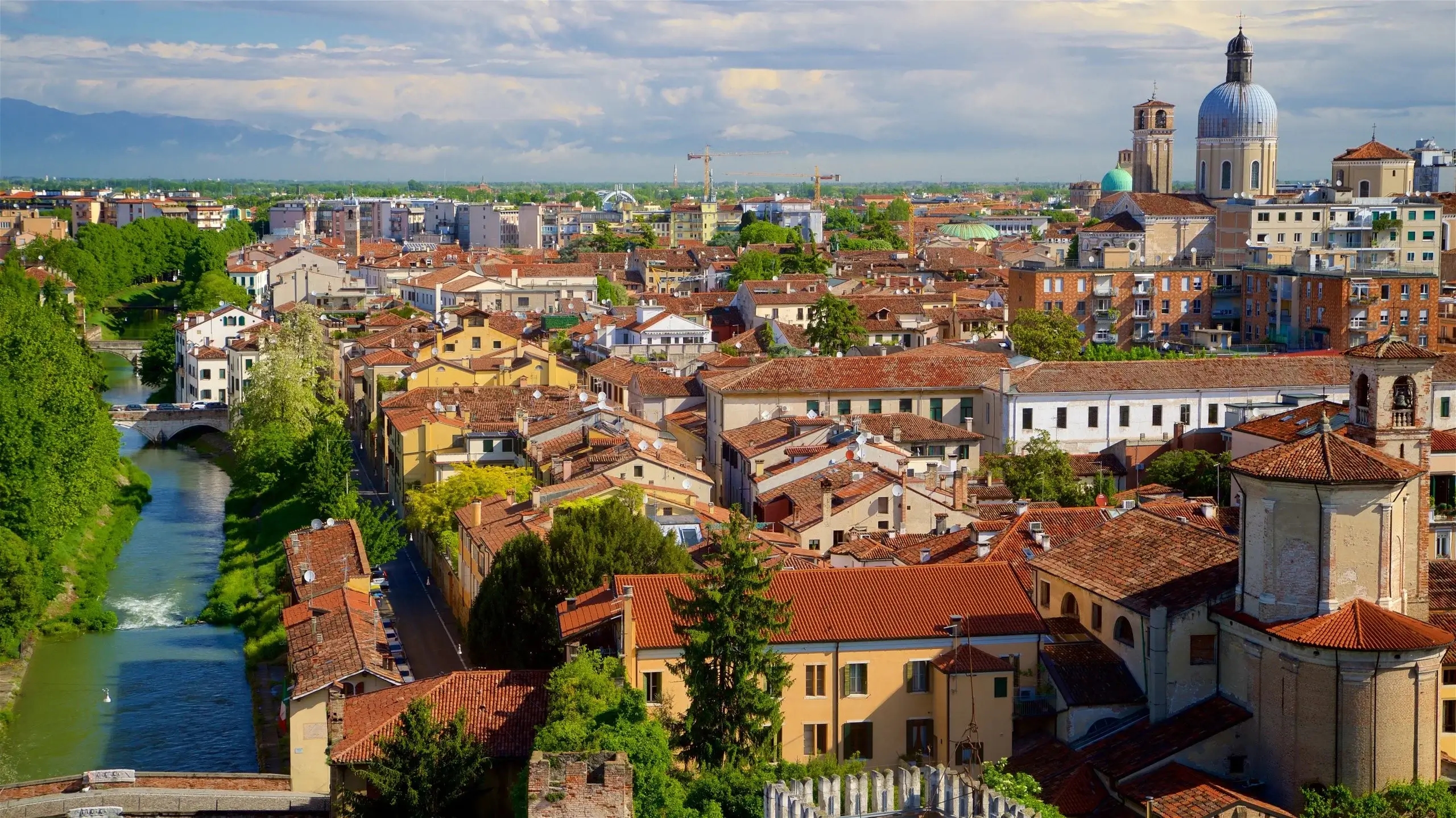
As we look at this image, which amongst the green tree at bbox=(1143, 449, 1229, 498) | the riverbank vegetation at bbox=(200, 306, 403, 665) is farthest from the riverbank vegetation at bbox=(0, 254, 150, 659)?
the green tree at bbox=(1143, 449, 1229, 498)

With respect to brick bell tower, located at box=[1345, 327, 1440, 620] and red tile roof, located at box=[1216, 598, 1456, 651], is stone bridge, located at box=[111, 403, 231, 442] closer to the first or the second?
brick bell tower, located at box=[1345, 327, 1440, 620]

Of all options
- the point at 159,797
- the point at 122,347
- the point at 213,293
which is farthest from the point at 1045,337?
the point at 213,293

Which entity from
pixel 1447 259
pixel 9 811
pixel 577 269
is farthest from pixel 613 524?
pixel 577 269

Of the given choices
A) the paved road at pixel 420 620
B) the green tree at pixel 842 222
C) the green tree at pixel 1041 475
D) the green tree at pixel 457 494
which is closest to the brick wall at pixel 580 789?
the paved road at pixel 420 620

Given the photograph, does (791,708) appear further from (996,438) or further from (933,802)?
(996,438)

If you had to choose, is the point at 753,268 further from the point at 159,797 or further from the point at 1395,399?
the point at 159,797
